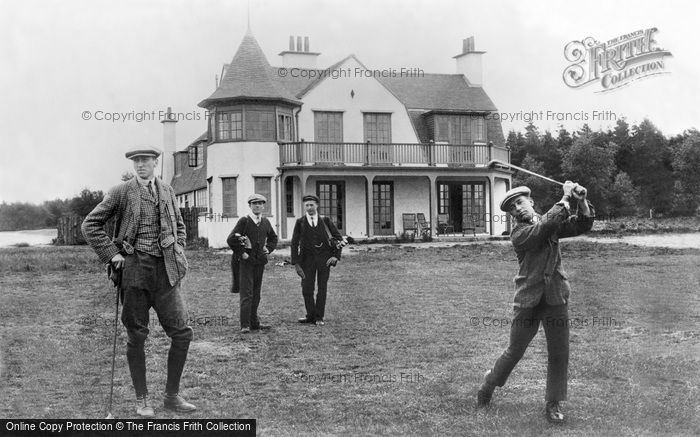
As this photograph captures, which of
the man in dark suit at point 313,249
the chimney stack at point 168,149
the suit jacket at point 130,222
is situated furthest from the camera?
the chimney stack at point 168,149

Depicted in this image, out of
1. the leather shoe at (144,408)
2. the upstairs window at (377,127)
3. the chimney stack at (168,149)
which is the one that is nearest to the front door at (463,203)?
the upstairs window at (377,127)

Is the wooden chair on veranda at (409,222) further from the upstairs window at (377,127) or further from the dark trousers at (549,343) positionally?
the dark trousers at (549,343)

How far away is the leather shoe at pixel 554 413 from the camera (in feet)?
17.7

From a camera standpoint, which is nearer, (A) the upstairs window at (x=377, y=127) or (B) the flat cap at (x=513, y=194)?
(B) the flat cap at (x=513, y=194)

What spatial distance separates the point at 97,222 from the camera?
580cm

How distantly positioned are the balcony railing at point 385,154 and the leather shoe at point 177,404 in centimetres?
2231

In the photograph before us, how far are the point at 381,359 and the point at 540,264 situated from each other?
2774mm

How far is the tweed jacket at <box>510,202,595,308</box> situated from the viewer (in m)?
5.45

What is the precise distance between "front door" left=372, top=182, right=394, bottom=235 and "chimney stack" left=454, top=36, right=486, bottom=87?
23.1ft

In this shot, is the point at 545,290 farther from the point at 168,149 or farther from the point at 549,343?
the point at 168,149

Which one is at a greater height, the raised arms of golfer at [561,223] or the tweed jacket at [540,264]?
the raised arms of golfer at [561,223]

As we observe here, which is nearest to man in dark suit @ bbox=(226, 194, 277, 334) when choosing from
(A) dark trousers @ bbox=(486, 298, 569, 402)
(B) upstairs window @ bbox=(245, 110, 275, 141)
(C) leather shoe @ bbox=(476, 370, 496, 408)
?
(C) leather shoe @ bbox=(476, 370, 496, 408)

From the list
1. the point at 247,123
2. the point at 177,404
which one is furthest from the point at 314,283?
the point at 247,123

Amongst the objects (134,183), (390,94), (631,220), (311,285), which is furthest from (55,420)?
(631,220)
